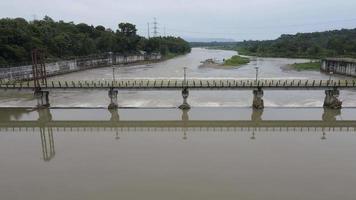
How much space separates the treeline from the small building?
6939 centimetres

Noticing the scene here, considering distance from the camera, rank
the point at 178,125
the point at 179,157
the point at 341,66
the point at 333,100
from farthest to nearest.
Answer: the point at 341,66, the point at 333,100, the point at 178,125, the point at 179,157

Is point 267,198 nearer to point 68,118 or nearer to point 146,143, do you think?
point 146,143

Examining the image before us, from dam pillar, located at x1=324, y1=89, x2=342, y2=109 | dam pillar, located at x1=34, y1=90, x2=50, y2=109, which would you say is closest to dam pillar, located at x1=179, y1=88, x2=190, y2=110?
dam pillar, located at x1=324, y1=89, x2=342, y2=109

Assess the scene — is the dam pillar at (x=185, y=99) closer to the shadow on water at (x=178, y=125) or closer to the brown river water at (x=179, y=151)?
the brown river water at (x=179, y=151)

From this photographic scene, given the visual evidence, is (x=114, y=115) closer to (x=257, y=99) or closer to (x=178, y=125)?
(x=178, y=125)

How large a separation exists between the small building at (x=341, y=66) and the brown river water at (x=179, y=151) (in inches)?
1254

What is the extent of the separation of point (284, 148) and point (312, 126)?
9.14 m

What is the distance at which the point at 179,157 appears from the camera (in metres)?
27.5

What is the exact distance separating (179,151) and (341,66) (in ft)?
216

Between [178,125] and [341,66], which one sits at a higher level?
[341,66]

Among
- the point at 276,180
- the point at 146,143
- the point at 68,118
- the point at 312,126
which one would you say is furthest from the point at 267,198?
the point at 68,118

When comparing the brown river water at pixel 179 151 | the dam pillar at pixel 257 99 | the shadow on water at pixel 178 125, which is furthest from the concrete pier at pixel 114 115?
the dam pillar at pixel 257 99

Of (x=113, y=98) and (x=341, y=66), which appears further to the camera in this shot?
(x=341, y=66)

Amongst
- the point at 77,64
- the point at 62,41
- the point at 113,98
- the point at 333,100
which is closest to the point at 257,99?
the point at 333,100
